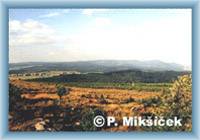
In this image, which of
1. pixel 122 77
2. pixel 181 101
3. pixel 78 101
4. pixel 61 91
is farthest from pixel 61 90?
pixel 181 101

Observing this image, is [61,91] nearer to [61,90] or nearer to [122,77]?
[61,90]

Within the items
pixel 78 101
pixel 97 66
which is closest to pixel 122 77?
pixel 97 66

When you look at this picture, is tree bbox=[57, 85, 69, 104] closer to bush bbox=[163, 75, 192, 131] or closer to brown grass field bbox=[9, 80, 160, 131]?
brown grass field bbox=[9, 80, 160, 131]

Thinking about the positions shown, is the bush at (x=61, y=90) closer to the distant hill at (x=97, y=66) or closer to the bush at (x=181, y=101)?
the distant hill at (x=97, y=66)

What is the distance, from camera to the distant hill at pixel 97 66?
2.71 metres

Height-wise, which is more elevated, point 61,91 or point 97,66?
point 97,66

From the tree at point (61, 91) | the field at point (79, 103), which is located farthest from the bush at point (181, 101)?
the tree at point (61, 91)

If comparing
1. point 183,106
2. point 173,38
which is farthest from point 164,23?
point 183,106

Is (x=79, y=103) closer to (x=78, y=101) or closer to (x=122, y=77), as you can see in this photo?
(x=78, y=101)

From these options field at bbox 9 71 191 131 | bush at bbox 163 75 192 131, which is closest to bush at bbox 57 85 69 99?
field at bbox 9 71 191 131

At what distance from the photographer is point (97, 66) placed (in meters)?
2.71
